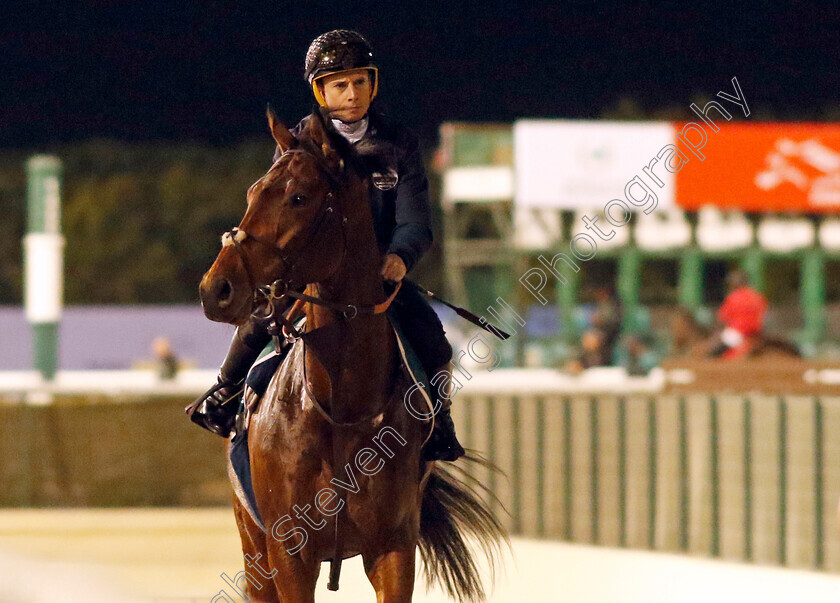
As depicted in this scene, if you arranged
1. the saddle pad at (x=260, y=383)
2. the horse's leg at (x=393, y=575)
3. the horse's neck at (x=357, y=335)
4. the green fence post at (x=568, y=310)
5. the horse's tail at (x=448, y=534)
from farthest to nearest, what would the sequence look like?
the green fence post at (x=568, y=310)
the horse's tail at (x=448, y=534)
the saddle pad at (x=260, y=383)
the horse's leg at (x=393, y=575)
the horse's neck at (x=357, y=335)

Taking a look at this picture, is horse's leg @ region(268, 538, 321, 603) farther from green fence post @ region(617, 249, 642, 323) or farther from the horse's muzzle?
green fence post @ region(617, 249, 642, 323)

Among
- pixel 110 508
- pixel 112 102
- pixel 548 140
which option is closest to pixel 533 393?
→ pixel 110 508

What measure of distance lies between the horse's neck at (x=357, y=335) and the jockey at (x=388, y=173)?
0.09 meters

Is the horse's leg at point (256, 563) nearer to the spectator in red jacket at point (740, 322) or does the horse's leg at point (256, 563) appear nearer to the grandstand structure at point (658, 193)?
the spectator in red jacket at point (740, 322)

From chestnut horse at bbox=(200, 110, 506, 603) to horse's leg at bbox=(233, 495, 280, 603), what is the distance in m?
0.47

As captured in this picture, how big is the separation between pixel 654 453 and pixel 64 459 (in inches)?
198

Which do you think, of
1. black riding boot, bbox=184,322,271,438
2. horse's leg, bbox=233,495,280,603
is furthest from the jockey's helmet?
horse's leg, bbox=233,495,280,603

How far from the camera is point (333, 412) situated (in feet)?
12.4

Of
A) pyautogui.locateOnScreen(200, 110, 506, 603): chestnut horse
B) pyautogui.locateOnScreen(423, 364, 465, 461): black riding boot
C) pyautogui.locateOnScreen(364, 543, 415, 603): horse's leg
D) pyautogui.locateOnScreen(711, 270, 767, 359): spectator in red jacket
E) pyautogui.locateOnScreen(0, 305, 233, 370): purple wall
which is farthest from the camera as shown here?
pyautogui.locateOnScreen(0, 305, 233, 370): purple wall

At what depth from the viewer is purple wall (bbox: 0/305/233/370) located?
82.3 ft

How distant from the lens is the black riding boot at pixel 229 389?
14.4ft

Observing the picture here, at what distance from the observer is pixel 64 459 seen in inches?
411

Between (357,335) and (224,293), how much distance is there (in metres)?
0.64

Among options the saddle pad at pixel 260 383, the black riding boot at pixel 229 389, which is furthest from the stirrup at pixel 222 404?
the saddle pad at pixel 260 383
